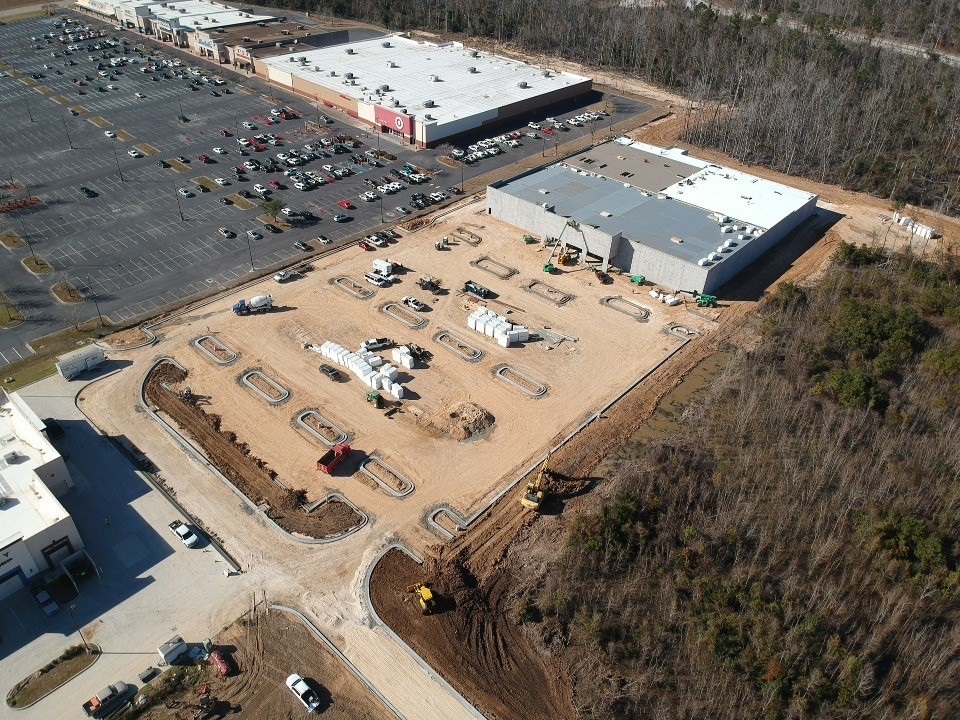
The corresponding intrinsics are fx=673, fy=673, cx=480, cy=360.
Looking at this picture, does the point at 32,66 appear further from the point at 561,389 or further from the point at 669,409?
the point at 669,409

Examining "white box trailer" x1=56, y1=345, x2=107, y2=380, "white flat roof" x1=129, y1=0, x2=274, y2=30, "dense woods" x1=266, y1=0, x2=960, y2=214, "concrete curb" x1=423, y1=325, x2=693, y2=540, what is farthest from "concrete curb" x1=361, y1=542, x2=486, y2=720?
"white flat roof" x1=129, y1=0, x2=274, y2=30

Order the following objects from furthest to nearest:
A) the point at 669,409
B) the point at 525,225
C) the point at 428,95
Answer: the point at 428,95 → the point at 525,225 → the point at 669,409

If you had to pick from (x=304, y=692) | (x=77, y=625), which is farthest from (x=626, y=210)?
(x=77, y=625)

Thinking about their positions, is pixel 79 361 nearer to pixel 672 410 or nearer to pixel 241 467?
pixel 241 467

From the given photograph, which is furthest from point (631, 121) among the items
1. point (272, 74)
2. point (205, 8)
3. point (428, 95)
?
point (205, 8)

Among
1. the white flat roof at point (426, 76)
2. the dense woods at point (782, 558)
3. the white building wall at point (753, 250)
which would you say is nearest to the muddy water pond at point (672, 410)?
the dense woods at point (782, 558)

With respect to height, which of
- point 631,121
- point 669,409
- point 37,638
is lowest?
point 37,638
